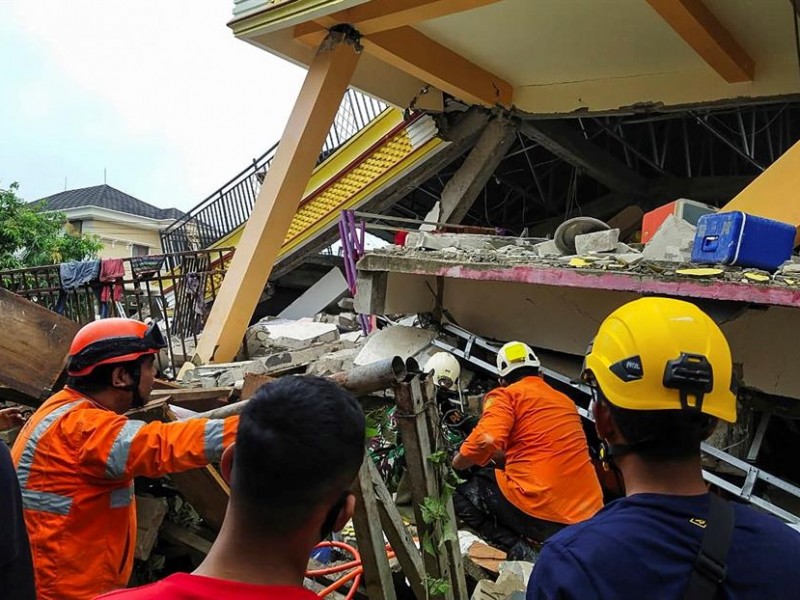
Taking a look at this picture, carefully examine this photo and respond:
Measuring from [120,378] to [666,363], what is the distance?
6.30ft

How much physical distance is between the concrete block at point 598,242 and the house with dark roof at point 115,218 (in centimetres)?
2042

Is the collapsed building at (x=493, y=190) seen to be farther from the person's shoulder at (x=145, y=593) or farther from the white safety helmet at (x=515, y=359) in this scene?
the person's shoulder at (x=145, y=593)

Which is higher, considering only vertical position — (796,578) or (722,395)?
(722,395)

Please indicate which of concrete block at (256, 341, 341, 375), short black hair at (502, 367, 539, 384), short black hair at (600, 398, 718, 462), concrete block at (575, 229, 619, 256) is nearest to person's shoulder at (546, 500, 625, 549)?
short black hair at (600, 398, 718, 462)

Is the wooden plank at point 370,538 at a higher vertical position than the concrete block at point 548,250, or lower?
lower

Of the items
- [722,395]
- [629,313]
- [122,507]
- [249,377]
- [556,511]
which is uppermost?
[629,313]

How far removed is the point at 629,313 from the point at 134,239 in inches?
1034

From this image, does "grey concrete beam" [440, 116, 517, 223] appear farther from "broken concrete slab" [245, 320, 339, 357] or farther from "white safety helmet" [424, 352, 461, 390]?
"white safety helmet" [424, 352, 461, 390]

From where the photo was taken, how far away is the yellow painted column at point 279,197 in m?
7.23

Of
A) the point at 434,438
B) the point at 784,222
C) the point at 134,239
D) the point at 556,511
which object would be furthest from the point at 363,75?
the point at 134,239

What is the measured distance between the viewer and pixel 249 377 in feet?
10.7

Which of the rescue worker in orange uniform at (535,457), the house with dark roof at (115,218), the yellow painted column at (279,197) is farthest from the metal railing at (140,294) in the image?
the house with dark roof at (115,218)

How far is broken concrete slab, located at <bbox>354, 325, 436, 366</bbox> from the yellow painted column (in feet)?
6.13

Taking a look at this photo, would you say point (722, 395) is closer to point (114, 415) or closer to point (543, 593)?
point (543, 593)
